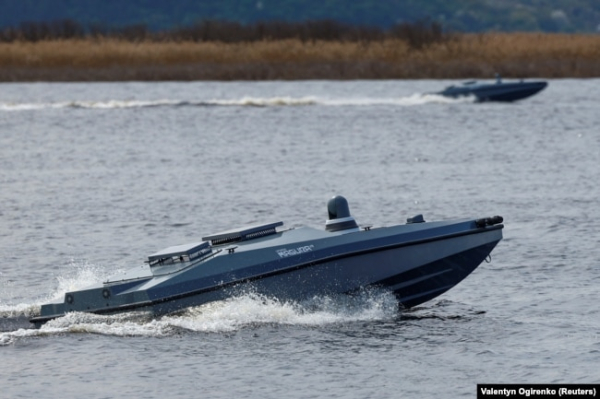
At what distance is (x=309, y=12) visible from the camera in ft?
580

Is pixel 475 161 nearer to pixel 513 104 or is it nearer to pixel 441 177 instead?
pixel 441 177

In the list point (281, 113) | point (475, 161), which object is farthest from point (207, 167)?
point (281, 113)

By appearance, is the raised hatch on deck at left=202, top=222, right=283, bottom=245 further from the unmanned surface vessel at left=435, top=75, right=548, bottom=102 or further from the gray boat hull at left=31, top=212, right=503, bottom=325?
the unmanned surface vessel at left=435, top=75, right=548, bottom=102

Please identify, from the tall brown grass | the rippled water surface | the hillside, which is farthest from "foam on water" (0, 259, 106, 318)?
the hillside

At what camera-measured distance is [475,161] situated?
42.1 meters

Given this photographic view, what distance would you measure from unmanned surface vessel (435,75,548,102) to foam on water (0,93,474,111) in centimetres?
80

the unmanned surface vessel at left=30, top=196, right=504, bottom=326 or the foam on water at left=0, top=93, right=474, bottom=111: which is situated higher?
the foam on water at left=0, top=93, right=474, bottom=111

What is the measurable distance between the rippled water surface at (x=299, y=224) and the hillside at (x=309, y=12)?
11393 cm
